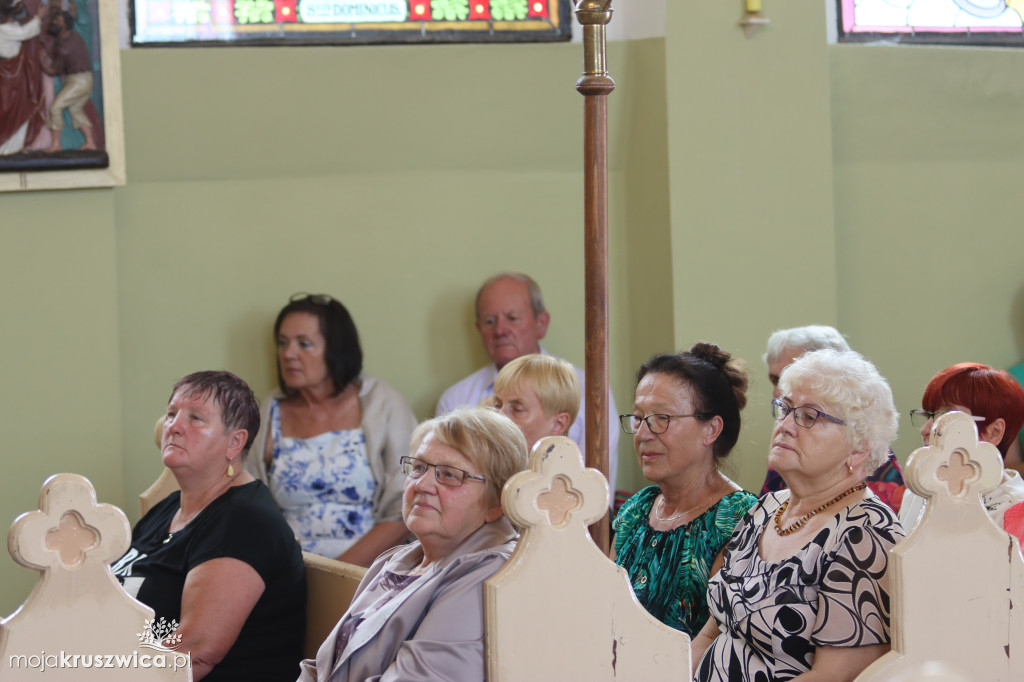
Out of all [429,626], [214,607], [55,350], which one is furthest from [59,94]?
[429,626]

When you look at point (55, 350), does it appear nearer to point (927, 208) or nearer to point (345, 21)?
point (345, 21)

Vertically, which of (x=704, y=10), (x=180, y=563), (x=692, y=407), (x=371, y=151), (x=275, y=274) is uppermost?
(x=704, y=10)

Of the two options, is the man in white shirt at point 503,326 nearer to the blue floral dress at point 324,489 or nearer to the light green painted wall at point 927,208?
the blue floral dress at point 324,489

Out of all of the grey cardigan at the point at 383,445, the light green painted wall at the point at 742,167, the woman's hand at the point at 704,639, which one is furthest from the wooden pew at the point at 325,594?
the light green painted wall at the point at 742,167

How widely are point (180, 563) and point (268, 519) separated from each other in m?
0.23

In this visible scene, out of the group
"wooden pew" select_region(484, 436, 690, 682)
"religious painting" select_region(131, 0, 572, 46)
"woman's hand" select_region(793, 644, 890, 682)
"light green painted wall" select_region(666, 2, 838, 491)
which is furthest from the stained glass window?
"wooden pew" select_region(484, 436, 690, 682)

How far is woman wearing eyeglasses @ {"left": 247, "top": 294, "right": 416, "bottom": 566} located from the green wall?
0.99 feet

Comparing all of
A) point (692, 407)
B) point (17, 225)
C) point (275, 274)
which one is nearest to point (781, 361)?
point (692, 407)

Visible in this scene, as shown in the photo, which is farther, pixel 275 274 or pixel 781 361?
pixel 275 274

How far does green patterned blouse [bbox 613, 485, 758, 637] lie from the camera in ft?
7.77

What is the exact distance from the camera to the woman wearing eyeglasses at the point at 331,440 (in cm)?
417

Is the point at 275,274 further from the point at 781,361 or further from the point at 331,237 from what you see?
the point at 781,361

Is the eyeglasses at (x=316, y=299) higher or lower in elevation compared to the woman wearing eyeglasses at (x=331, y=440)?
higher

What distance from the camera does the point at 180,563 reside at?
267 cm
